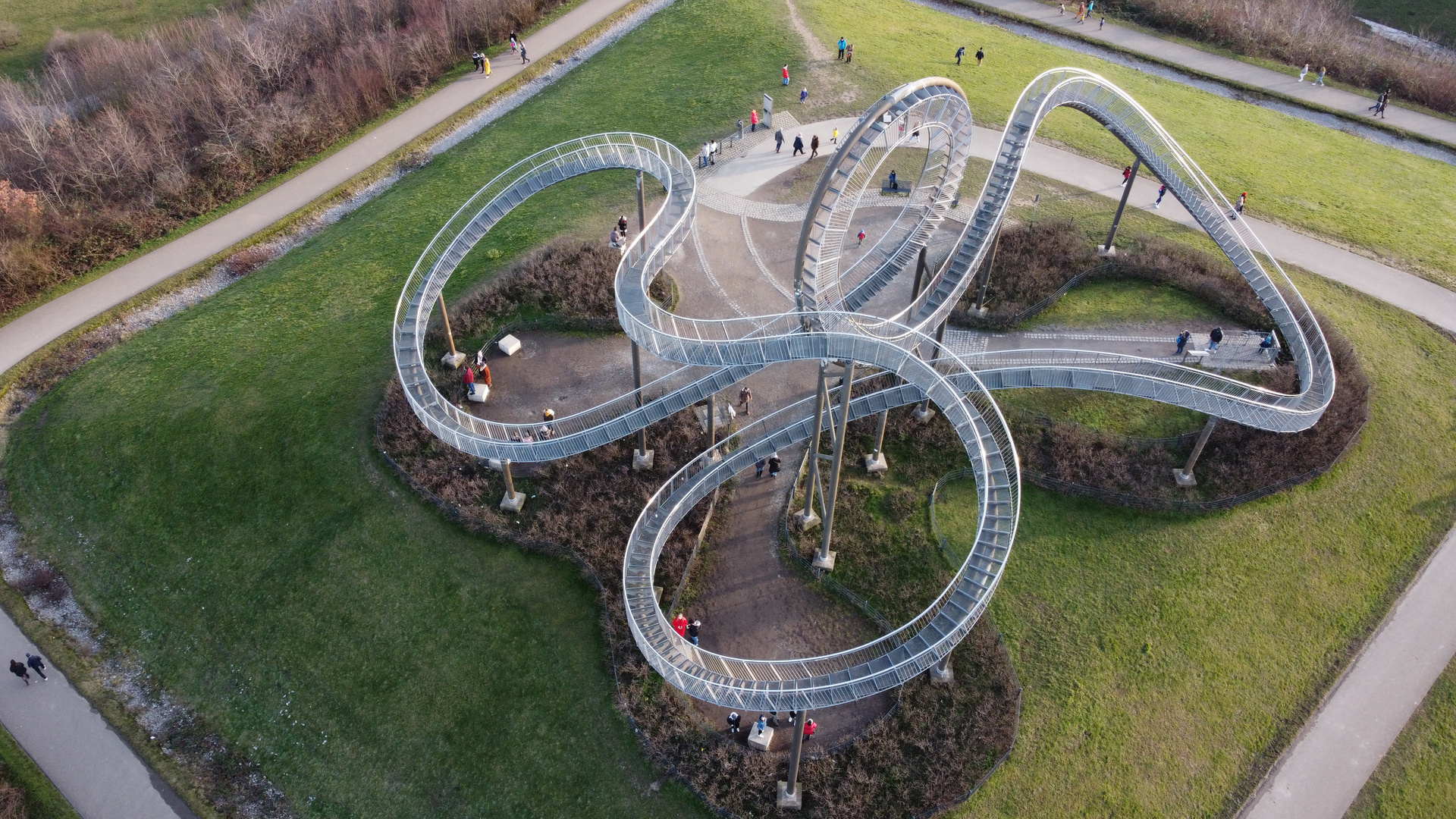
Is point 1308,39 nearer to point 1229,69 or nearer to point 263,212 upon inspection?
point 1229,69

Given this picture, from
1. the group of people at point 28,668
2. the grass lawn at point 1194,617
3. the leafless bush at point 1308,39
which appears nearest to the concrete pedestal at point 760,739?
the grass lawn at point 1194,617

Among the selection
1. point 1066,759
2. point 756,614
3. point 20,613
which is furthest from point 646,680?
point 20,613

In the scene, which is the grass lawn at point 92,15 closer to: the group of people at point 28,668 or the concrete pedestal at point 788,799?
the group of people at point 28,668

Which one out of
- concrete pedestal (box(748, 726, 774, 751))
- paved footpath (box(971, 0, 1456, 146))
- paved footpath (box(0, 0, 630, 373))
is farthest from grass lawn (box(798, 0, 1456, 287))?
concrete pedestal (box(748, 726, 774, 751))

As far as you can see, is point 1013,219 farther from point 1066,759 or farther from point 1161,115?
point 1066,759

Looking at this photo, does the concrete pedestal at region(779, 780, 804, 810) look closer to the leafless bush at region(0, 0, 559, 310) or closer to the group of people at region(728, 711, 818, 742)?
the group of people at region(728, 711, 818, 742)

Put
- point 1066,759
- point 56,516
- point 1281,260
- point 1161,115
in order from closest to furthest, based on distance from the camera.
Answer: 1. point 1066,759
2. point 56,516
3. point 1281,260
4. point 1161,115
